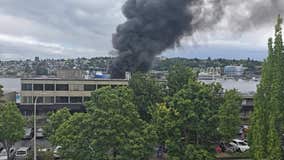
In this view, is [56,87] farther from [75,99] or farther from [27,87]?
[27,87]

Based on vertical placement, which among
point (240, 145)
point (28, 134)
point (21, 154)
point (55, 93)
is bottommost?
point (28, 134)

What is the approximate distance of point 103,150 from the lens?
21.0 m

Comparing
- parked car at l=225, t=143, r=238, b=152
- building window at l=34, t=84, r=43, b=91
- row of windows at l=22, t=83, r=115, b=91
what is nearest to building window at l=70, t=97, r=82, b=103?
row of windows at l=22, t=83, r=115, b=91

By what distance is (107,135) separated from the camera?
21.0m

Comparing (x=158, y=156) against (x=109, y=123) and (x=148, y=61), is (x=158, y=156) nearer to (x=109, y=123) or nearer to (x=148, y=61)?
(x=109, y=123)

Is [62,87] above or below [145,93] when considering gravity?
below

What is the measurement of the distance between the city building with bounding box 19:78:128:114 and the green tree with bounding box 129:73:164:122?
45.5ft

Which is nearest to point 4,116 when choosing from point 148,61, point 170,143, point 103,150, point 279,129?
point 103,150

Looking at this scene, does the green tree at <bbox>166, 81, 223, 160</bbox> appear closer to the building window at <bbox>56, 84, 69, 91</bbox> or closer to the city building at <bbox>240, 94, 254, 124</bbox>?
the building window at <bbox>56, 84, 69, 91</bbox>

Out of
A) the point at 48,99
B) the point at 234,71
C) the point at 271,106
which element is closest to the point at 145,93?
the point at 271,106

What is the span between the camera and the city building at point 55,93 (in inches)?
1892

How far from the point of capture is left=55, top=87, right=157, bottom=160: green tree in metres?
21.0

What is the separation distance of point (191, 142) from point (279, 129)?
5.19 m

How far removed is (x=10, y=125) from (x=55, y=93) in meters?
20.4
